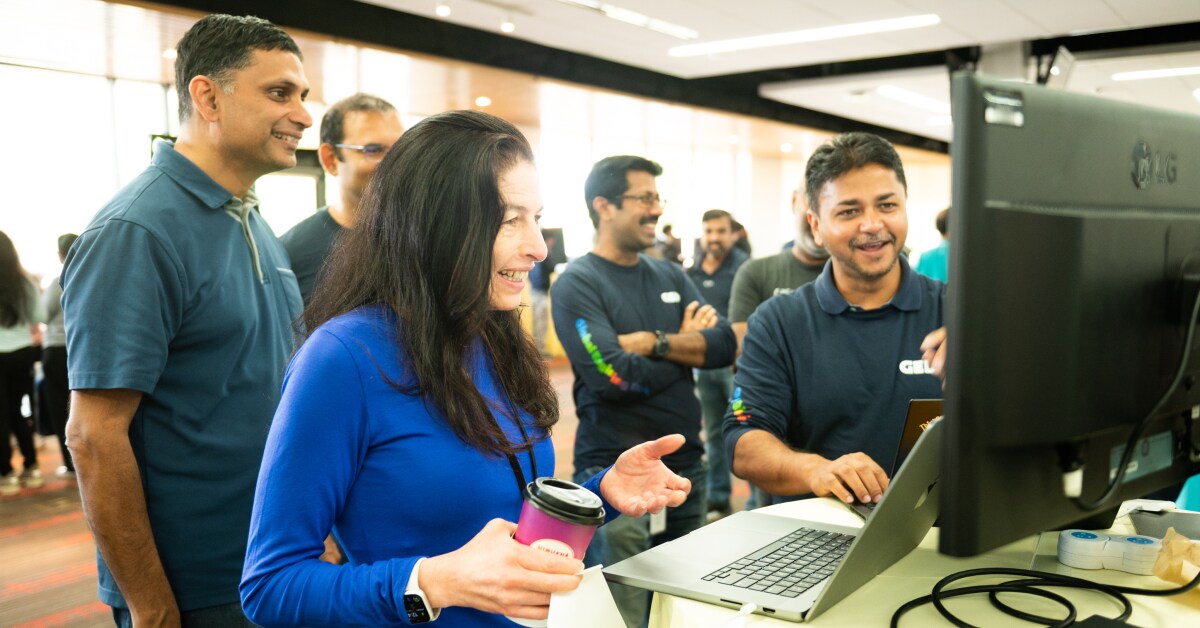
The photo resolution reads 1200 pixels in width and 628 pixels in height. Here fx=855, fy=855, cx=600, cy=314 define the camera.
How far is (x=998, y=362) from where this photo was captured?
0.73 meters

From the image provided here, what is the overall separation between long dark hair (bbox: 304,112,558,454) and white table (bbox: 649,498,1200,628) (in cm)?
36

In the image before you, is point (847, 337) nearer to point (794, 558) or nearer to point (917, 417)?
point (917, 417)

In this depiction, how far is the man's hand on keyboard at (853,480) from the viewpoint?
53.3 inches

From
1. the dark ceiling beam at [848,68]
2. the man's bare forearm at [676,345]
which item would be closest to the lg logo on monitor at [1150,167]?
the man's bare forearm at [676,345]

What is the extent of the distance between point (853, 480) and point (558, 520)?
660mm

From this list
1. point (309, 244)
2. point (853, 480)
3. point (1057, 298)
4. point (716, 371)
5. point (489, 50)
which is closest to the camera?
point (1057, 298)

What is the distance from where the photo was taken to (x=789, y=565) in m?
1.09

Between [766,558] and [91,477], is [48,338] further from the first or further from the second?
[766,558]

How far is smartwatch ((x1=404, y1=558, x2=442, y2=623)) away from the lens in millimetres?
950

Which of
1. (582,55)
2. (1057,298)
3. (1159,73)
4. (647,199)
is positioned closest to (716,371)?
(647,199)

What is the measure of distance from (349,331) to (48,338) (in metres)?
5.55

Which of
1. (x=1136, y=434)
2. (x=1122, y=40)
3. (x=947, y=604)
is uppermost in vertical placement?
(x=1122, y=40)

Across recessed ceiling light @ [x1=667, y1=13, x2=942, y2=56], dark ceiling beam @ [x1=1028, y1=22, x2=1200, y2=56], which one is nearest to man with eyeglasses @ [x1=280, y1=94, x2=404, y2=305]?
recessed ceiling light @ [x1=667, y1=13, x2=942, y2=56]

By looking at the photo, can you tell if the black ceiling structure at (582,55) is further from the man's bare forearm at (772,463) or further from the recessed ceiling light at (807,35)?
the man's bare forearm at (772,463)
